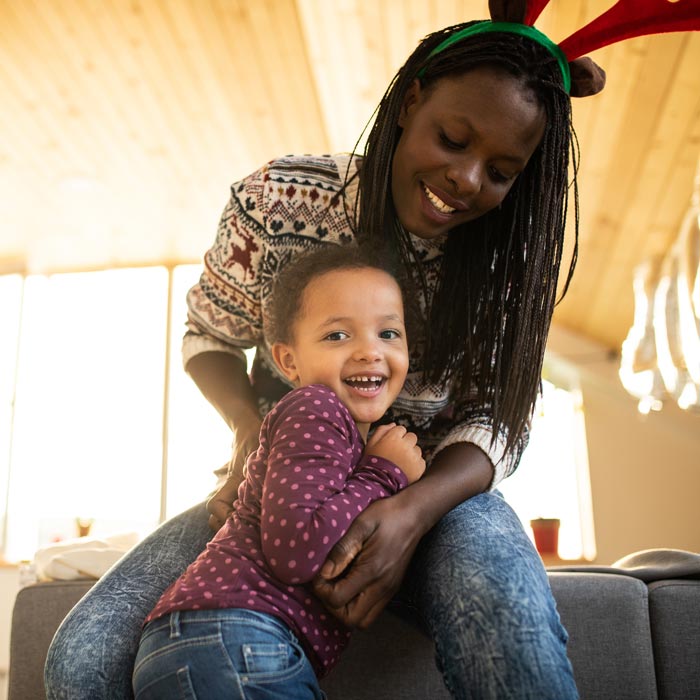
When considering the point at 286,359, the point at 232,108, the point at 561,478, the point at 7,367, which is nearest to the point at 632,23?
the point at 286,359

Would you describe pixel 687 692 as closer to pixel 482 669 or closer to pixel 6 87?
pixel 482 669

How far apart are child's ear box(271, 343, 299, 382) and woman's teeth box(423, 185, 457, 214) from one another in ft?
0.94

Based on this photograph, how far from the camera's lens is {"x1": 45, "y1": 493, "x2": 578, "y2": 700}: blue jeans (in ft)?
2.63

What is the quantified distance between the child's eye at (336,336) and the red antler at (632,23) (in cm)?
53

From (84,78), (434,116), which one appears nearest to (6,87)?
(84,78)

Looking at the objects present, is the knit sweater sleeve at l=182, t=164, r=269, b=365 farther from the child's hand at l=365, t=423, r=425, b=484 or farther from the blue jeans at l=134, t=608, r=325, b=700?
the blue jeans at l=134, t=608, r=325, b=700

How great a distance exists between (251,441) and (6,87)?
134 inches

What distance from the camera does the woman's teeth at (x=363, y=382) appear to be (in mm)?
1129

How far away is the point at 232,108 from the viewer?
409 cm

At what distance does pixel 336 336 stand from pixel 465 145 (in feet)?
1.02

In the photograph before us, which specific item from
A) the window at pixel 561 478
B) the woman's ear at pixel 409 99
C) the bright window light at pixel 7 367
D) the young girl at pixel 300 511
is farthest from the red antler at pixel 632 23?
the bright window light at pixel 7 367

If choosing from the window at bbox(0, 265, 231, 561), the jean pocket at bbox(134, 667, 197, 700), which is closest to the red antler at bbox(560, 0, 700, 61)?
the jean pocket at bbox(134, 667, 197, 700)

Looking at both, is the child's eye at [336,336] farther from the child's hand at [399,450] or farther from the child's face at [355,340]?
the child's hand at [399,450]

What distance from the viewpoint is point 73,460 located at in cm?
528
